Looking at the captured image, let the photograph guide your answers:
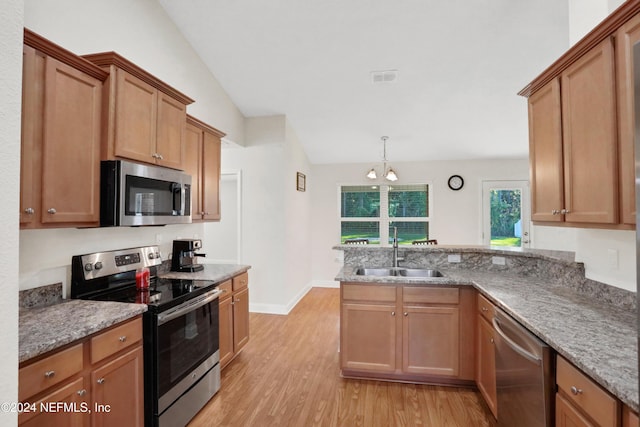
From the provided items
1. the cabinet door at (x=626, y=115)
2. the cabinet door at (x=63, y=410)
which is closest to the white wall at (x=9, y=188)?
the cabinet door at (x=63, y=410)

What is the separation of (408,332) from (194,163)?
2.45 metres

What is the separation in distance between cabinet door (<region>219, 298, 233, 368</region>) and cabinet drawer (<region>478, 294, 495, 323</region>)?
2086 mm

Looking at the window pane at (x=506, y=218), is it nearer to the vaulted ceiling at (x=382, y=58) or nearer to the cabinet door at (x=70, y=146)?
the vaulted ceiling at (x=382, y=58)

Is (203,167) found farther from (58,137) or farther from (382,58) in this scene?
(382,58)

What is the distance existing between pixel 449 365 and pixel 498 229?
12.9 ft

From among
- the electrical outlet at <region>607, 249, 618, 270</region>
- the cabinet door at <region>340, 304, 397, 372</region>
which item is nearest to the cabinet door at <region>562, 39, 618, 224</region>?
the electrical outlet at <region>607, 249, 618, 270</region>

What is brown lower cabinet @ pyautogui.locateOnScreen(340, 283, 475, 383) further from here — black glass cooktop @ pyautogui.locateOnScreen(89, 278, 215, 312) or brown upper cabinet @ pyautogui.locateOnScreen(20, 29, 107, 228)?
brown upper cabinet @ pyautogui.locateOnScreen(20, 29, 107, 228)

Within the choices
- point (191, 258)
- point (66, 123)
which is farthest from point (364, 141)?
point (66, 123)

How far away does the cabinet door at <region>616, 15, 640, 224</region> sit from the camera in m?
1.23

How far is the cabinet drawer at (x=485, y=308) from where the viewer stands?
6.68 feet

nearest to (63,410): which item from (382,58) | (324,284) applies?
(382,58)

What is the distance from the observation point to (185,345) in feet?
6.63

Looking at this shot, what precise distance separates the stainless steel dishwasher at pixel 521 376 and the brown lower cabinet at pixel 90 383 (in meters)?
2.06

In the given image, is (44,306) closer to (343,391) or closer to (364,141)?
(343,391)
